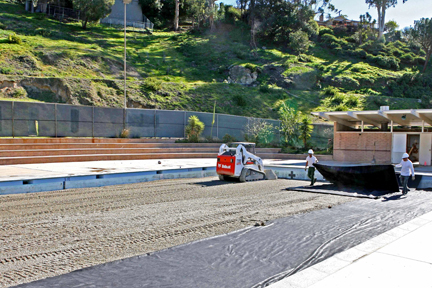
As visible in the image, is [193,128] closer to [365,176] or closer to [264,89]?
[365,176]

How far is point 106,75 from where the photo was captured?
4138cm

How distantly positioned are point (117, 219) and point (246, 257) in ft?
12.4

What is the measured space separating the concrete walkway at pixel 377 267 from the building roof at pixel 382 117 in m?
17.9

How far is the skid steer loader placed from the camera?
15.5 m

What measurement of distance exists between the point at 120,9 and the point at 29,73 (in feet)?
126

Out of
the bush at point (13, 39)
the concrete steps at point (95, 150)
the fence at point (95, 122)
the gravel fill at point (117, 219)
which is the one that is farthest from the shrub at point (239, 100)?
the gravel fill at point (117, 219)

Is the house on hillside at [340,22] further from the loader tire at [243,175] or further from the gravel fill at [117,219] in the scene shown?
the gravel fill at [117,219]

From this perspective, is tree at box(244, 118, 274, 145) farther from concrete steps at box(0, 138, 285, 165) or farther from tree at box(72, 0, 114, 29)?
tree at box(72, 0, 114, 29)

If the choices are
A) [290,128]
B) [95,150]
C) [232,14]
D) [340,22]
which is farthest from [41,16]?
[340,22]

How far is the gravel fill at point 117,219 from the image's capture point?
5.85 metres

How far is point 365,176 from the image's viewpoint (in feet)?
47.2

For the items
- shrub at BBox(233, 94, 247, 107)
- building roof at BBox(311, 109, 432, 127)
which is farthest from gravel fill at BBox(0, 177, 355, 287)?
shrub at BBox(233, 94, 247, 107)

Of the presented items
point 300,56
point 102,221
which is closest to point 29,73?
point 102,221

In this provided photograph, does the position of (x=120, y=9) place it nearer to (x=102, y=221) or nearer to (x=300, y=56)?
(x=300, y=56)
